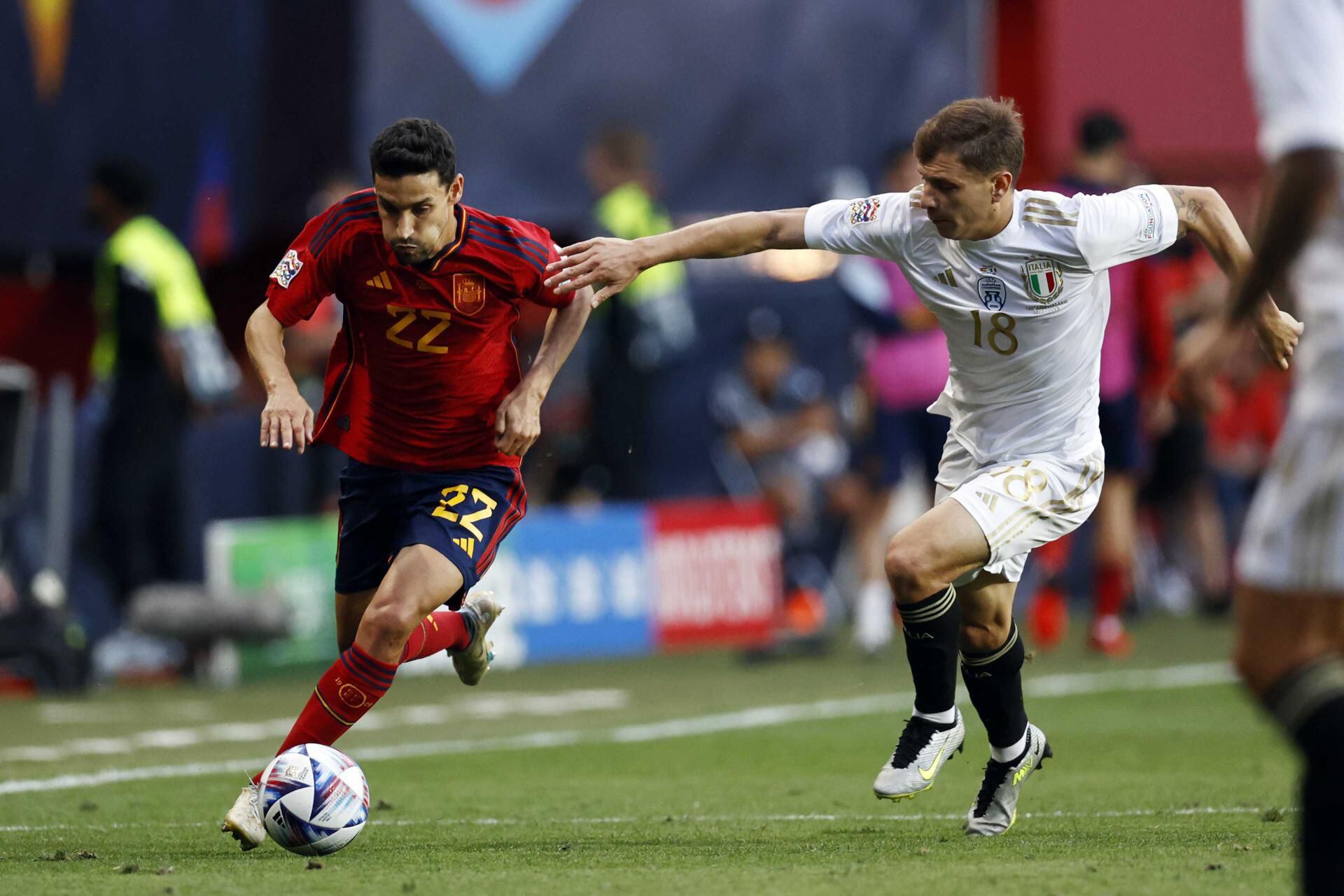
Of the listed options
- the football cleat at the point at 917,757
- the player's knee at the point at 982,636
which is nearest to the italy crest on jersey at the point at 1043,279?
the player's knee at the point at 982,636

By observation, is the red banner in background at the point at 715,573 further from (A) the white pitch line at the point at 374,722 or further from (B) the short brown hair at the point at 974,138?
(B) the short brown hair at the point at 974,138

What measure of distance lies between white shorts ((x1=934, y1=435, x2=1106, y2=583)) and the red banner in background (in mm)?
7005

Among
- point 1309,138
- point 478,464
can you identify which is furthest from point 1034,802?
point 1309,138

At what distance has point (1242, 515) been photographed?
17.7 meters

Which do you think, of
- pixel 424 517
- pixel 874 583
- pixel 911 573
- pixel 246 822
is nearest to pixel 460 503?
pixel 424 517

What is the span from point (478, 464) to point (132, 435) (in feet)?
19.3

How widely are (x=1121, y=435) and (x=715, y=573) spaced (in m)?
2.88

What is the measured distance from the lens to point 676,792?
7.59 metres

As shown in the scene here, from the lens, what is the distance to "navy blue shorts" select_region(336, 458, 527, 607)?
6.62m

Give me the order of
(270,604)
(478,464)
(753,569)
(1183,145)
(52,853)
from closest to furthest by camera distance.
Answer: (52,853), (478,464), (270,604), (753,569), (1183,145)

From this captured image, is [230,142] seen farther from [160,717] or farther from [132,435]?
[160,717]

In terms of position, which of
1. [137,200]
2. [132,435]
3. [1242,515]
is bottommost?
A: [1242,515]

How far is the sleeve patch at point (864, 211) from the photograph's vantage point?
6.43 m

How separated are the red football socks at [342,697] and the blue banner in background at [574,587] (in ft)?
20.4
